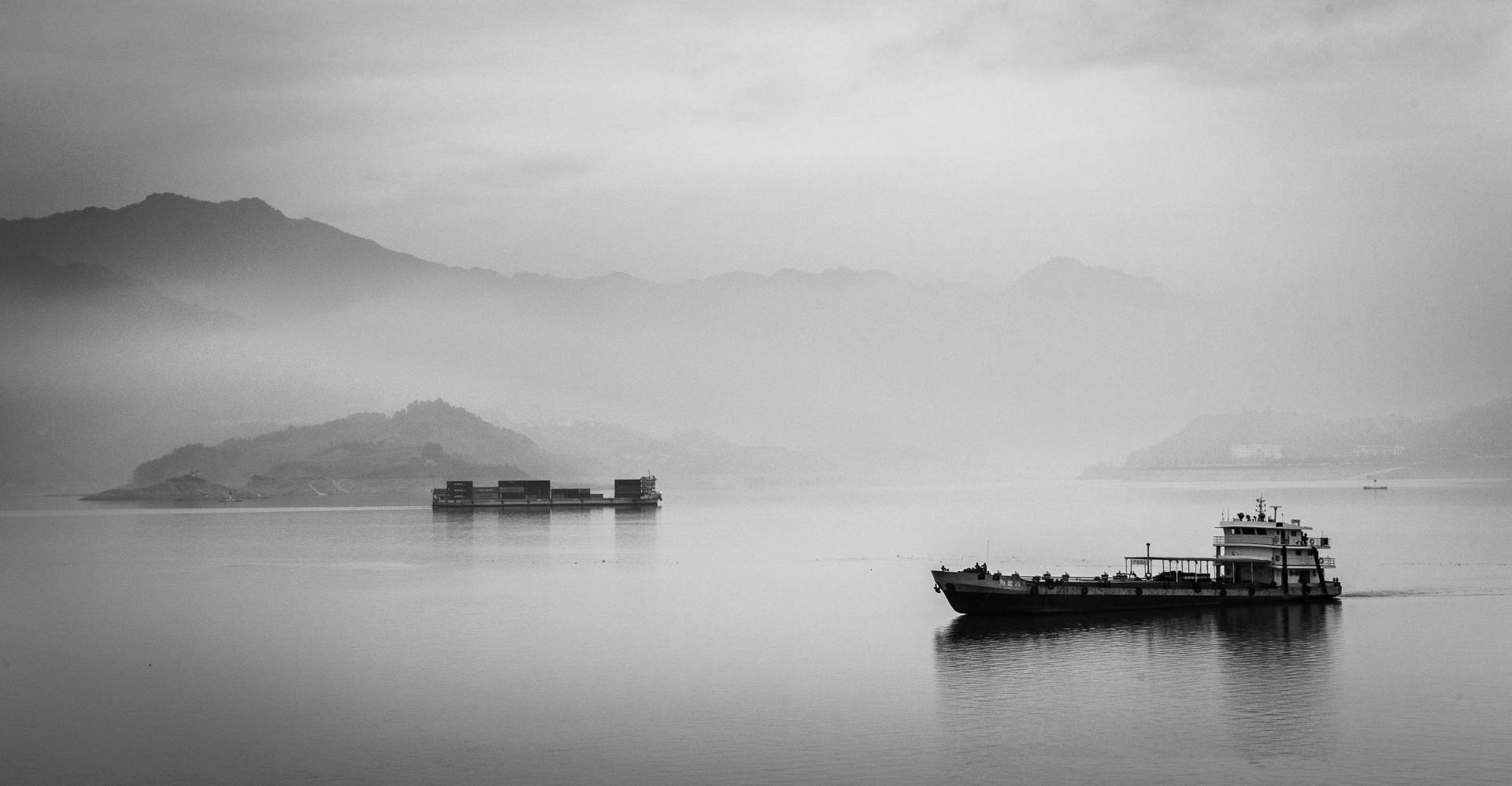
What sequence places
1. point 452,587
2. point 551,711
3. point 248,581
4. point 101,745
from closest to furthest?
point 101,745, point 551,711, point 452,587, point 248,581

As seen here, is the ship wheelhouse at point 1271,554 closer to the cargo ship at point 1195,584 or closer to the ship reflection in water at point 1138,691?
the cargo ship at point 1195,584

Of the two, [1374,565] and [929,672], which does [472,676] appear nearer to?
[929,672]

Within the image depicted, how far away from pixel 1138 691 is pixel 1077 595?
964 inches

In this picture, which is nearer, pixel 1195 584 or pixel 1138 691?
pixel 1138 691

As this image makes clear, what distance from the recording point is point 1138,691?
6141 cm

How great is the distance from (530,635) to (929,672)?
27540 millimetres

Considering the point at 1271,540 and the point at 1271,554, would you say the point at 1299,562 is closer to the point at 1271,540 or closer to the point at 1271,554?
the point at 1271,554

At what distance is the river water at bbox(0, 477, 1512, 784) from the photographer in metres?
49.1

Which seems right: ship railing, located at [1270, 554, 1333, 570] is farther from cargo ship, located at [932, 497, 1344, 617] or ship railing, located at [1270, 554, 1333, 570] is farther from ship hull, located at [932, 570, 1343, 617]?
ship hull, located at [932, 570, 1343, 617]

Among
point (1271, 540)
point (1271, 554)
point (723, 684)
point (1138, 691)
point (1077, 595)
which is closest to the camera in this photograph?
point (1138, 691)

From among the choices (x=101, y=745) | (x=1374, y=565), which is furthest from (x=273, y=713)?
(x=1374, y=565)

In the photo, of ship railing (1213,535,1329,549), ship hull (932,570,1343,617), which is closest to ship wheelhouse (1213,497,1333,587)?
ship railing (1213,535,1329,549)

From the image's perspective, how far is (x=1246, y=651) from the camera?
73250 mm

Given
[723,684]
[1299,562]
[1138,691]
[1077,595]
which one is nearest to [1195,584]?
[1077,595]
